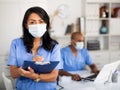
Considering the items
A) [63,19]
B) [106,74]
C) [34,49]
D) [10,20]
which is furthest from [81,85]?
[63,19]

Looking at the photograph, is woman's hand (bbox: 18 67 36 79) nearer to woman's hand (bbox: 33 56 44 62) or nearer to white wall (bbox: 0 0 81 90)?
woman's hand (bbox: 33 56 44 62)

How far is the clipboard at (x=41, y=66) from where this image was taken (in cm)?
154

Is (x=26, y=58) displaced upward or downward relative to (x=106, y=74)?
upward

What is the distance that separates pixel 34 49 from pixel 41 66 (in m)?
0.21

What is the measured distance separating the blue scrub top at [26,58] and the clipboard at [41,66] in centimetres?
10

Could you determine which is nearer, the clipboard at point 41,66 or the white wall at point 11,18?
the clipboard at point 41,66

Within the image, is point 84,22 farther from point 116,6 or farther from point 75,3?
point 116,6

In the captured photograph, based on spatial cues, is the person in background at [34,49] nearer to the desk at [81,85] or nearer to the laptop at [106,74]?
the desk at [81,85]

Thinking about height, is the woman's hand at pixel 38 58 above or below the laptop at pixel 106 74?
above

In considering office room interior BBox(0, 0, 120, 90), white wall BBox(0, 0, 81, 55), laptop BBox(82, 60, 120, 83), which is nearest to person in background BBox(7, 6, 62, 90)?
laptop BBox(82, 60, 120, 83)

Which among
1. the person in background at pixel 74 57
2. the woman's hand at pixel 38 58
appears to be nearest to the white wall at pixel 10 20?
the person in background at pixel 74 57

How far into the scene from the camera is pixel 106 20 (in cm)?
448

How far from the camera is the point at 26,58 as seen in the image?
1.68 m

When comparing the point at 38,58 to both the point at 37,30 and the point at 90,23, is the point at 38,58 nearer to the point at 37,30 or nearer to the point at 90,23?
the point at 37,30
